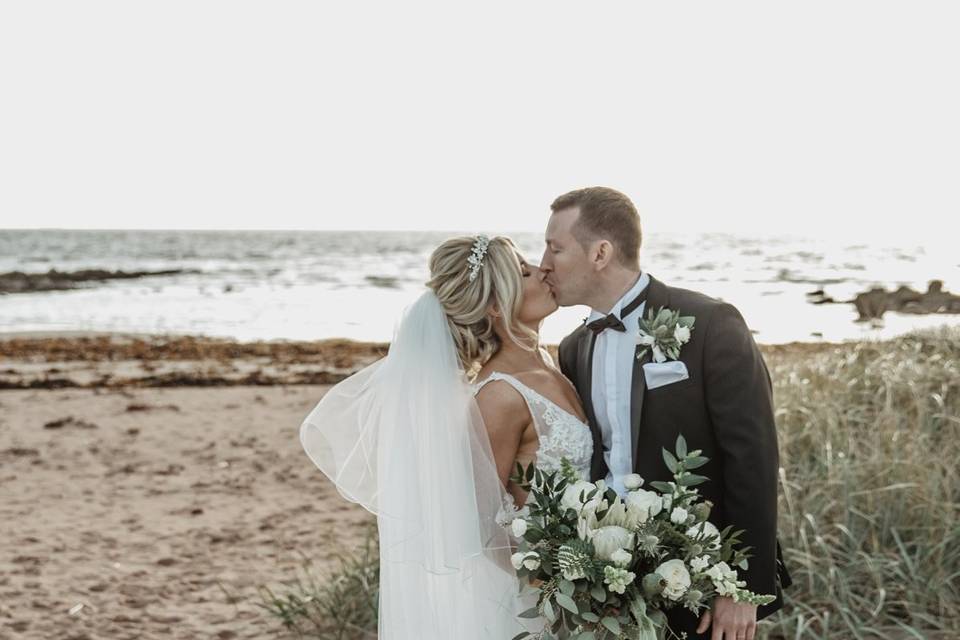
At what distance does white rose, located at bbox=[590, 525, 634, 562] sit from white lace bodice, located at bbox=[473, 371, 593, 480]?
0.73 metres

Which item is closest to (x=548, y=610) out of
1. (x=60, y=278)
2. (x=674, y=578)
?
(x=674, y=578)

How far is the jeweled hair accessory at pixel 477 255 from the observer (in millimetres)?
3686

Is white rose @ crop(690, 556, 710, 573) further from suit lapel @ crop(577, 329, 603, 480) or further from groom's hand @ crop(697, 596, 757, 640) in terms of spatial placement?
suit lapel @ crop(577, 329, 603, 480)

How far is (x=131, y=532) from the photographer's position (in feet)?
25.4

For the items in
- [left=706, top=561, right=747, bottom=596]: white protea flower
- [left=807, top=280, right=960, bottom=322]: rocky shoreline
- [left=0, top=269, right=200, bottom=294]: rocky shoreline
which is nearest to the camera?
[left=706, top=561, right=747, bottom=596]: white protea flower

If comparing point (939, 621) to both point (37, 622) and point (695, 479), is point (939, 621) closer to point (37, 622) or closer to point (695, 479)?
point (695, 479)

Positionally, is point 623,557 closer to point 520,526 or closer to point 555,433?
point 520,526

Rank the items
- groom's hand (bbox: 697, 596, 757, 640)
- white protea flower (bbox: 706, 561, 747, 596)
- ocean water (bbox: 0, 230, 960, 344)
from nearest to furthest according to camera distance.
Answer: white protea flower (bbox: 706, 561, 747, 596) < groom's hand (bbox: 697, 596, 757, 640) < ocean water (bbox: 0, 230, 960, 344)

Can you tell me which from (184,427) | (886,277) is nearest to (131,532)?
(184,427)

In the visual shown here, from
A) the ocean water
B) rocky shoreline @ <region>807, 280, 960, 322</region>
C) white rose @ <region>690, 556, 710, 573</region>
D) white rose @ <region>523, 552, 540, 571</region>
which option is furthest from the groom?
rocky shoreline @ <region>807, 280, 960, 322</region>

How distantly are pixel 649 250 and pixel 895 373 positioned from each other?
51.9 m

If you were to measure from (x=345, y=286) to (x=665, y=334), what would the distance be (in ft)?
114

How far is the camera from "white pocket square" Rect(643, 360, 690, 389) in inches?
127

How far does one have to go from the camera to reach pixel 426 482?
11.1 ft
